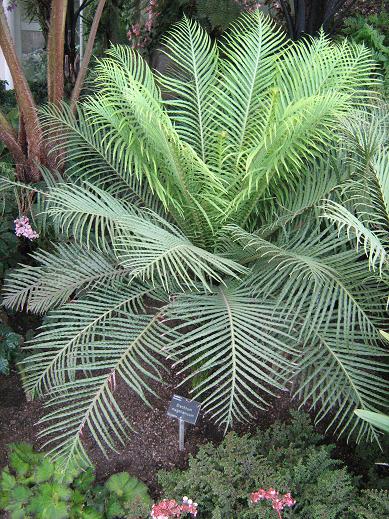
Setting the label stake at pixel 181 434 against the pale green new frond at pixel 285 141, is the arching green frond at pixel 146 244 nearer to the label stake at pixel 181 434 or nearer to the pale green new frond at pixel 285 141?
the pale green new frond at pixel 285 141

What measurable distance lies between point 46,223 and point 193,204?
57 centimetres

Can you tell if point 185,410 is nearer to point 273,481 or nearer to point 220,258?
point 273,481

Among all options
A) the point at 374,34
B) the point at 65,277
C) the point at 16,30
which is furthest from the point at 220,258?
the point at 16,30

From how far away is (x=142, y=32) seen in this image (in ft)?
10.3

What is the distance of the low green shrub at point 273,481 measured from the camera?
1.20m

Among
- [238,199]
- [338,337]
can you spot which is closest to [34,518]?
[338,337]

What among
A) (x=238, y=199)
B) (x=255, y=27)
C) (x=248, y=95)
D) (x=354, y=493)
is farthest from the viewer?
(x=255, y=27)

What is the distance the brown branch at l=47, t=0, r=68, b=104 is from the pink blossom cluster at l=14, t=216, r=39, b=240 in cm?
46

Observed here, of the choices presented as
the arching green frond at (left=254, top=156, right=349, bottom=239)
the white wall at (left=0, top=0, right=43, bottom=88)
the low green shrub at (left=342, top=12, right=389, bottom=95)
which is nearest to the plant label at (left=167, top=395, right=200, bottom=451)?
the arching green frond at (left=254, top=156, right=349, bottom=239)

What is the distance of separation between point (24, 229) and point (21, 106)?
1.50ft

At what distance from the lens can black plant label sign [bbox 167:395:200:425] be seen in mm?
1416

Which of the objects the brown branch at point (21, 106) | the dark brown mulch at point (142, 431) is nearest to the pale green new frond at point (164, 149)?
the brown branch at point (21, 106)

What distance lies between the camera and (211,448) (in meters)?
1.39

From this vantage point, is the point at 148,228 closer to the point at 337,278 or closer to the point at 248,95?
the point at 337,278
